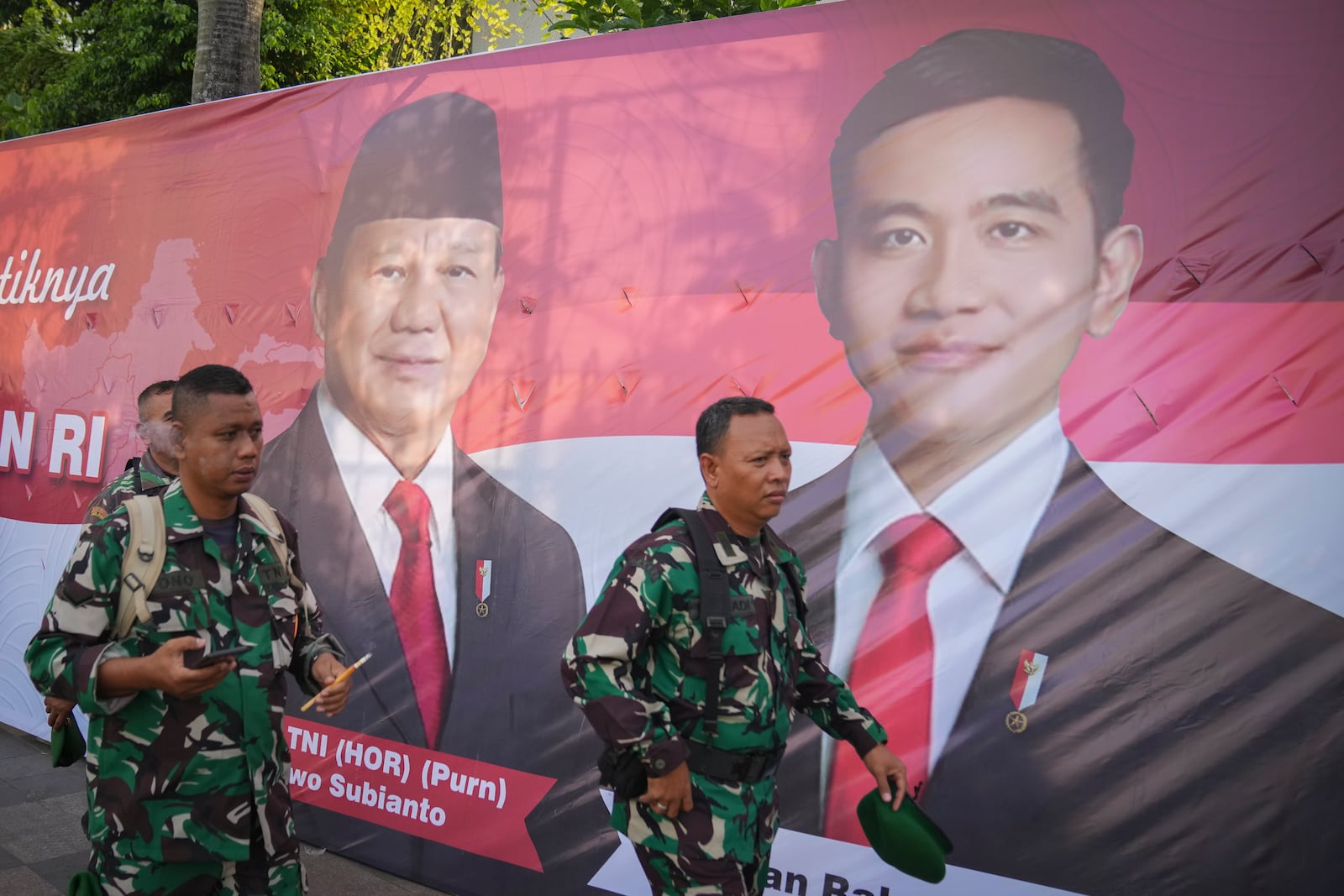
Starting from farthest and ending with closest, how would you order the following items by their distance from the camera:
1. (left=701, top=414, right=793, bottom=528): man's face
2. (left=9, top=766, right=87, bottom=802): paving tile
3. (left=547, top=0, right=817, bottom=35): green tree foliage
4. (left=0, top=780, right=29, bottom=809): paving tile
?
(left=547, top=0, right=817, bottom=35): green tree foliage, (left=9, top=766, right=87, bottom=802): paving tile, (left=0, top=780, right=29, bottom=809): paving tile, (left=701, top=414, right=793, bottom=528): man's face

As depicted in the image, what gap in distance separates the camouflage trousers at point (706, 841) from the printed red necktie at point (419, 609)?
201 cm

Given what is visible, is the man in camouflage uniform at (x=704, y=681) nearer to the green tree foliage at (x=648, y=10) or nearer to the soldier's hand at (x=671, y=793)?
the soldier's hand at (x=671, y=793)

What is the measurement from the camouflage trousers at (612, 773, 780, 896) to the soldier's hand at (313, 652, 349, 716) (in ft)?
2.38

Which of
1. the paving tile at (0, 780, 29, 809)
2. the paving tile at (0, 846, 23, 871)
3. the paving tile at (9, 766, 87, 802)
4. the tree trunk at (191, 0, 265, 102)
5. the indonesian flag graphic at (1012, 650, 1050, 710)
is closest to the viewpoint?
the indonesian flag graphic at (1012, 650, 1050, 710)

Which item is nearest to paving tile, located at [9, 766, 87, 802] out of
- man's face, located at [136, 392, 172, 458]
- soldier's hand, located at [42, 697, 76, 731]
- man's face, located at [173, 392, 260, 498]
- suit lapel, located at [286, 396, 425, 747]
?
suit lapel, located at [286, 396, 425, 747]

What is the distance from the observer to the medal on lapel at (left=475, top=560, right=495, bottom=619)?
4375mm

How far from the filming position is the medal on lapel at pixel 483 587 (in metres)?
4.38

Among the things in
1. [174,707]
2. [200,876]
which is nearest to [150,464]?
[174,707]

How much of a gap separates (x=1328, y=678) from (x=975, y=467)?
3.50 feet

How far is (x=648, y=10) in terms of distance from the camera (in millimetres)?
7793

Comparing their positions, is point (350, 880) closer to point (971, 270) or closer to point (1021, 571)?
point (1021, 571)

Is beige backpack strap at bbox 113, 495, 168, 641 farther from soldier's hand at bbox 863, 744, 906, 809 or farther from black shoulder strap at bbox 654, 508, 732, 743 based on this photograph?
soldier's hand at bbox 863, 744, 906, 809

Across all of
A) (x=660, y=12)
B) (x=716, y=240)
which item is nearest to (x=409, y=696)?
(x=716, y=240)

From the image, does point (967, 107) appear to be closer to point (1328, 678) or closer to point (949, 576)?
point (949, 576)
